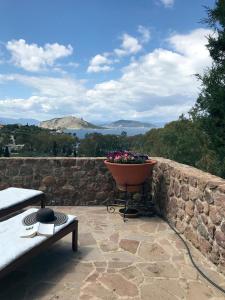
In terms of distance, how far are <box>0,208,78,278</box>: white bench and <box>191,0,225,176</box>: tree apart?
4394mm

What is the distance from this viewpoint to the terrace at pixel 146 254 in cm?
287

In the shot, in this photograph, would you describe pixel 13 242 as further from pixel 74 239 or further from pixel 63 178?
pixel 63 178

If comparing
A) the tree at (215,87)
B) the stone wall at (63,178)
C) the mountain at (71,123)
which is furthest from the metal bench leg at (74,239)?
the mountain at (71,123)

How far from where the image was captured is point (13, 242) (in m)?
2.91

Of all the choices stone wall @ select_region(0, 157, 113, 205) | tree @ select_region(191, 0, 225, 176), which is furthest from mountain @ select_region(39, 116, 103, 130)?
stone wall @ select_region(0, 157, 113, 205)

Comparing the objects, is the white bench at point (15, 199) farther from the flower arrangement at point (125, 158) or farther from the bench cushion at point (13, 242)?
the flower arrangement at point (125, 158)

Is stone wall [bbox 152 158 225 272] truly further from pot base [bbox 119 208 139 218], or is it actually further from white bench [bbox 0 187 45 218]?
white bench [bbox 0 187 45 218]

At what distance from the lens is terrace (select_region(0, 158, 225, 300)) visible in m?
2.87

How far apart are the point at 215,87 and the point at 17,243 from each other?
538 centimetres

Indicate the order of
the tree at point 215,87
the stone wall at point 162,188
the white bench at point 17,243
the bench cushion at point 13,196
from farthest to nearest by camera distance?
1. the tree at point 215,87
2. the bench cushion at point 13,196
3. the stone wall at point 162,188
4. the white bench at point 17,243

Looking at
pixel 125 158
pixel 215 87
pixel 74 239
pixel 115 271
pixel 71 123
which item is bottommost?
pixel 115 271

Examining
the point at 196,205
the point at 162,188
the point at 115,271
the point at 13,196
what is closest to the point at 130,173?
the point at 162,188

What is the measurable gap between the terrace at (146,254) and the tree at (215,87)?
2.10m

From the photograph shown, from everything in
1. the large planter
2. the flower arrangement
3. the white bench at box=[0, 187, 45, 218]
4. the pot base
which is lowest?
the pot base
